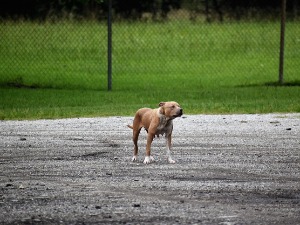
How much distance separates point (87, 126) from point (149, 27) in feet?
28.2

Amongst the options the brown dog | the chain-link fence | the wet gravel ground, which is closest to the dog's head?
the brown dog

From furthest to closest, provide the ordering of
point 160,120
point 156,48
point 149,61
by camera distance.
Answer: point 156,48
point 149,61
point 160,120

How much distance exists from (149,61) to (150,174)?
1395cm

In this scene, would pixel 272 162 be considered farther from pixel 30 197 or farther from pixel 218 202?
pixel 30 197

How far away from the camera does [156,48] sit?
23.7m

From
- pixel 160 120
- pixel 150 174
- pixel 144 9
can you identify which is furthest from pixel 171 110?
pixel 144 9

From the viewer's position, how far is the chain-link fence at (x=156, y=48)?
21484 mm

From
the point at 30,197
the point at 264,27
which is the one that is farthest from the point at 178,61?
the point at 30,197

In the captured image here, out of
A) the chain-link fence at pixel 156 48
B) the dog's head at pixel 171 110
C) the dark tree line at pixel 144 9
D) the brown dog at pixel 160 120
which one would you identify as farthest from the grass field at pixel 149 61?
the dog's head at pixel 171 110

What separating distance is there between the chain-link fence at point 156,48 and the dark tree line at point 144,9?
0.09 feet

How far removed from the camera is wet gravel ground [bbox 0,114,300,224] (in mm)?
7622

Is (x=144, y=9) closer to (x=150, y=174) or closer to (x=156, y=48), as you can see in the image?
(x=156, y=48)

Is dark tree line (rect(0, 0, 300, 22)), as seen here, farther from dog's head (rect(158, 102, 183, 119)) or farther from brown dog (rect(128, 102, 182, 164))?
dog's head (rect(158, 102, 183, 119))

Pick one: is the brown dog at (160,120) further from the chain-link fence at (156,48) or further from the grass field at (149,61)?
the chain-link fence at (156,48)
